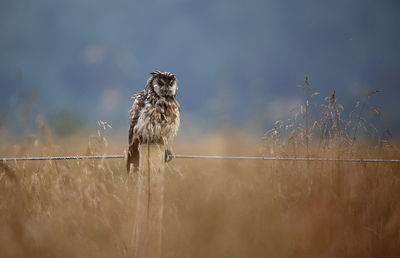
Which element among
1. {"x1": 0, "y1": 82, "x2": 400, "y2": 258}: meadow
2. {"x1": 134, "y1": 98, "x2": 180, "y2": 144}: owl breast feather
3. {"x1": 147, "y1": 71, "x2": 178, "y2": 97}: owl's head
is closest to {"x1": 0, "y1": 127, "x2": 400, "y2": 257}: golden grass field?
{"x1": 0, "y1": 82, "x2": 400, "y2": 258}: meadow

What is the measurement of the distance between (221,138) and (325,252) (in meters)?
1.34

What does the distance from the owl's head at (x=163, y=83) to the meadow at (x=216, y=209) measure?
3.49 feet

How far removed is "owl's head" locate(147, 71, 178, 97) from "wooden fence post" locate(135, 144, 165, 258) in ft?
4.35

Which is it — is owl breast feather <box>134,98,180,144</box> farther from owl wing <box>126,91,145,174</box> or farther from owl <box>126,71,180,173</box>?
owl wing <box>126,91,145,174</box>

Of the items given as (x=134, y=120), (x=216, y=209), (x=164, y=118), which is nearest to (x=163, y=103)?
(x=164, y=118)

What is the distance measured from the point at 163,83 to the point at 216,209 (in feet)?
5.01

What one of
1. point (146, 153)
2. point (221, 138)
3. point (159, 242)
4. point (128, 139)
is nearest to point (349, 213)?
point (159, 242)

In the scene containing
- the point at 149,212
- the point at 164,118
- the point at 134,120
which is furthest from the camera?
the point at 134,120

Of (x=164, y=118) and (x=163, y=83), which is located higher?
(x=163, y=83)

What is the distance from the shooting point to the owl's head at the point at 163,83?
111 inches

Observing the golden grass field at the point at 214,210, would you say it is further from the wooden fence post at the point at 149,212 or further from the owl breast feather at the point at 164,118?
the owl breast feather at the point at 164,118

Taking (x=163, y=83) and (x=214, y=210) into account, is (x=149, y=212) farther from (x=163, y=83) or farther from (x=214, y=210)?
(x=163, y=83)

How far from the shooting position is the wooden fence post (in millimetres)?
1506

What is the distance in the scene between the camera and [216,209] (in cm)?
158
